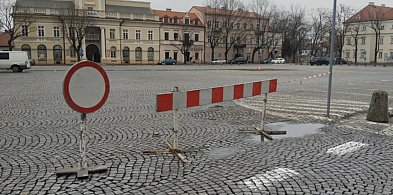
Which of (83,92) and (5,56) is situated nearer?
(83,92)

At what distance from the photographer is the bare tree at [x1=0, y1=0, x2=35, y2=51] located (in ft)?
178

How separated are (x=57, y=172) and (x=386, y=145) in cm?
566

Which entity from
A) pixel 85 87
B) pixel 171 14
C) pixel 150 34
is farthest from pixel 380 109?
pixel 171 14

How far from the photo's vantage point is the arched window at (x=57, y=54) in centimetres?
6384

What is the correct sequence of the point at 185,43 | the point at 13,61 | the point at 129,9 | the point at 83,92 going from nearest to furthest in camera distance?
the point at 83,92 → the point at 13,61 → the point at 129,9 → the point at 185,43

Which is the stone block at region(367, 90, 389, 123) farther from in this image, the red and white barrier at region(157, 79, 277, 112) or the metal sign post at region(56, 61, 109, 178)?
the metal sign post at region(56, 61, 109, 178)

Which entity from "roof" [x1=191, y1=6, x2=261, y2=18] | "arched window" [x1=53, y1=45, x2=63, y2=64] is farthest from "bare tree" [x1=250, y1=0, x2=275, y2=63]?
"arched window" [x1=53, y1=45, x2=63, y2=64]

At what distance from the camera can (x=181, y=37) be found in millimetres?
77500

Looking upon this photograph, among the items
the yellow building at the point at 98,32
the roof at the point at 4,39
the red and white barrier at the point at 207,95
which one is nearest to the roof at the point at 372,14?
the yellow building at the point at 98,32

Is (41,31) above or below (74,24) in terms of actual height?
below

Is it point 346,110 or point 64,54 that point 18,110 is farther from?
point 64,54

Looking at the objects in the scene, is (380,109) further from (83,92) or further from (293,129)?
(83,92)

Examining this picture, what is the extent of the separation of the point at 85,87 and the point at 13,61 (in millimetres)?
29827

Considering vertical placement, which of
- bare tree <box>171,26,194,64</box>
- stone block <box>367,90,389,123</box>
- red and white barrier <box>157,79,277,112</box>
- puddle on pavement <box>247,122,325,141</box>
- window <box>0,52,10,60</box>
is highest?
bare tree <box>171,26,194,64</box>
